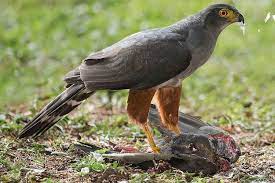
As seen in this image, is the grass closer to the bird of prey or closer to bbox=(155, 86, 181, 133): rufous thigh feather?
the bird of prey

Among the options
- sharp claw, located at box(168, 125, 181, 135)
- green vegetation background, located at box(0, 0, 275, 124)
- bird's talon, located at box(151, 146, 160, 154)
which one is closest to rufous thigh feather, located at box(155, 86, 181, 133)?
sharp claw, located at box(168, 125, 181, 135)

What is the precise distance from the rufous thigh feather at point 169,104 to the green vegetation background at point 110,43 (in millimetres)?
2458

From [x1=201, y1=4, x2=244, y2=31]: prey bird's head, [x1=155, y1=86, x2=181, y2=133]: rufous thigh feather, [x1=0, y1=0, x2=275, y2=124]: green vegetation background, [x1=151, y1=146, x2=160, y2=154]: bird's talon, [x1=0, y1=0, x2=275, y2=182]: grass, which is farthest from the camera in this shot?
[x1=0, y1=0, x2=275, y2=124]: green vegetation background

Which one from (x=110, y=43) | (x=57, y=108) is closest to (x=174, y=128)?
(x=57, y=108)

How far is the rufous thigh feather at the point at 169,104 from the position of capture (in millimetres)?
7016

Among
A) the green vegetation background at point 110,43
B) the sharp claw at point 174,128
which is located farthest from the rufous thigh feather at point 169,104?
the green vegetation background at point 110,43

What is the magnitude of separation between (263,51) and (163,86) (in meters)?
7.15

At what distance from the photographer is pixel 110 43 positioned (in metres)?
13.2

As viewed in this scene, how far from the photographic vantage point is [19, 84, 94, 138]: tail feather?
22.4ft

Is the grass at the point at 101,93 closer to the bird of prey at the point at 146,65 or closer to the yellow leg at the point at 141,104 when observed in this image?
the bird of prey at the point at 146,65

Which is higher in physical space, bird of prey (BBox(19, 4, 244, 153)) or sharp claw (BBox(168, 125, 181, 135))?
bird of prey (BBox(19, 4, 244, 153))

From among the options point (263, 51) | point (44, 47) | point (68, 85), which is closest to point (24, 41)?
point (44, 47)

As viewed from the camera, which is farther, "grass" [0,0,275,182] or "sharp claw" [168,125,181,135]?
"sharp claw" [168,125,181,135]

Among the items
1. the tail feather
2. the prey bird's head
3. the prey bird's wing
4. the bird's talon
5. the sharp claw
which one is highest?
the prey bird's head
